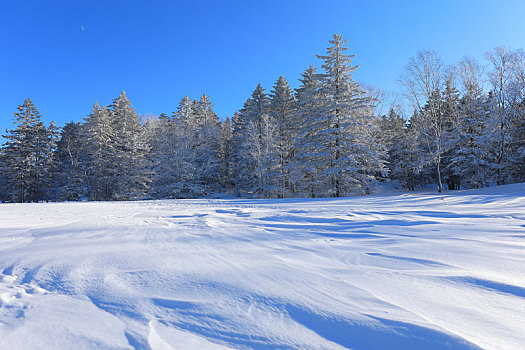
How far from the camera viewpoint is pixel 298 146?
56.5 feet

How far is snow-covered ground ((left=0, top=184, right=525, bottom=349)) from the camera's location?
109cm

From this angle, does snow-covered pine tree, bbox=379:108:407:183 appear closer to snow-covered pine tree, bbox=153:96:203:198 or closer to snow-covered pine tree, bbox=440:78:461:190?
snow-covered pine tree, bbox=440:78:461:190

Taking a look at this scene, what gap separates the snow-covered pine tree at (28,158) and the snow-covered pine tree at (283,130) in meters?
26.0

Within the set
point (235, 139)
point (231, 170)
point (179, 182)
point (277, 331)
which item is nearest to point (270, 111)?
point (235, 139)

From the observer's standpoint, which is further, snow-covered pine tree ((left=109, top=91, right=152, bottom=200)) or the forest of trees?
snow-covered pine tree ((left=109, top=91, right=152, bottom=200))

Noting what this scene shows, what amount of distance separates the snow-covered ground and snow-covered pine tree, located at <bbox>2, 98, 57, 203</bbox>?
99.2 ft

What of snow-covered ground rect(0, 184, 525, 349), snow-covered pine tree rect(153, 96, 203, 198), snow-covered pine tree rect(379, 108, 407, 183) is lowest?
snow-covered ground rect(0, 184, 525, 349)

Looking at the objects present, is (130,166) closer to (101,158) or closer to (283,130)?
(101,158)

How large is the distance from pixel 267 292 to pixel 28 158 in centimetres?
3357

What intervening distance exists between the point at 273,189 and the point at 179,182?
922 centimetres

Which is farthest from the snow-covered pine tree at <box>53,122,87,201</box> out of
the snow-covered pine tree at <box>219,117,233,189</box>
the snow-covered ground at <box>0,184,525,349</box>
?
the snow-covered ground at <box>0,184,525,349</box>

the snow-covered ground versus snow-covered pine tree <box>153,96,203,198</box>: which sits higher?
snow-covered pine tree <box>153,96,203,198</box>

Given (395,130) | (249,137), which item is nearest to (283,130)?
(249,137)

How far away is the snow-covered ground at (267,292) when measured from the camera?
43.0 inches
